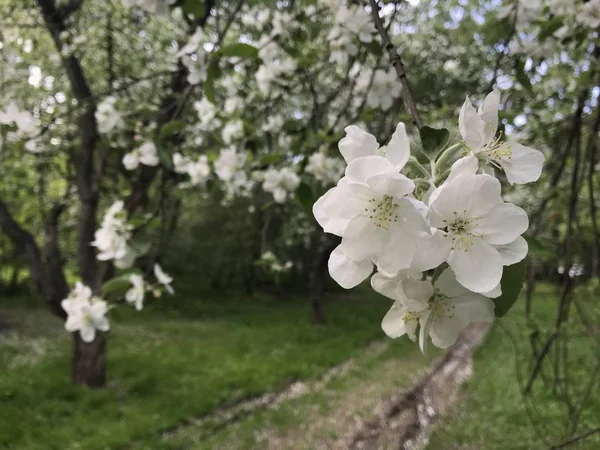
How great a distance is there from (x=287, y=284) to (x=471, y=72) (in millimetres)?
6954

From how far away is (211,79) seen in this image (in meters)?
Answer: 1.43

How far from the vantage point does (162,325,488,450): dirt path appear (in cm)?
376

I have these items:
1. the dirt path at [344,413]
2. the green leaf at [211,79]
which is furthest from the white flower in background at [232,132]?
the dirt path at [344,413]

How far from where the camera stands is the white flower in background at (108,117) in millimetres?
1939

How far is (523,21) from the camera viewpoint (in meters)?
1.85

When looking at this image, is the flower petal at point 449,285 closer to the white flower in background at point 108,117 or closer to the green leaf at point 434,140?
the green leaf at point 434,140

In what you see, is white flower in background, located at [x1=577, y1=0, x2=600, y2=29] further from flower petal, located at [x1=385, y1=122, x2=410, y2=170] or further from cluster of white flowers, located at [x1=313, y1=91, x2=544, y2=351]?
flower petal, located at [x1=385, y1=122, x2=410, y2=170]

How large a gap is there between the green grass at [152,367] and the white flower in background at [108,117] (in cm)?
70

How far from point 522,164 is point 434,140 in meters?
0.14

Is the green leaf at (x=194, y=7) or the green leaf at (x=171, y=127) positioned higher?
the green leaf at (x=194, y=7)

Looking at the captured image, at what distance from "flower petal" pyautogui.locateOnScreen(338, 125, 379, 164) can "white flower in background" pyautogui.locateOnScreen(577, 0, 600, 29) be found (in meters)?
1.46

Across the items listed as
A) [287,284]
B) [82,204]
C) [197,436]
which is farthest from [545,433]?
[287,284]

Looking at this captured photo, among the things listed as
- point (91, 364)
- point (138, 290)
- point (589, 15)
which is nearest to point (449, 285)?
point (138, 290)

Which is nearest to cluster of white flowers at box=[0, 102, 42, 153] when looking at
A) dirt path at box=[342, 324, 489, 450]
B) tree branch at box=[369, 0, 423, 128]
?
tree branch at box=[369, 0, 423, 128]
